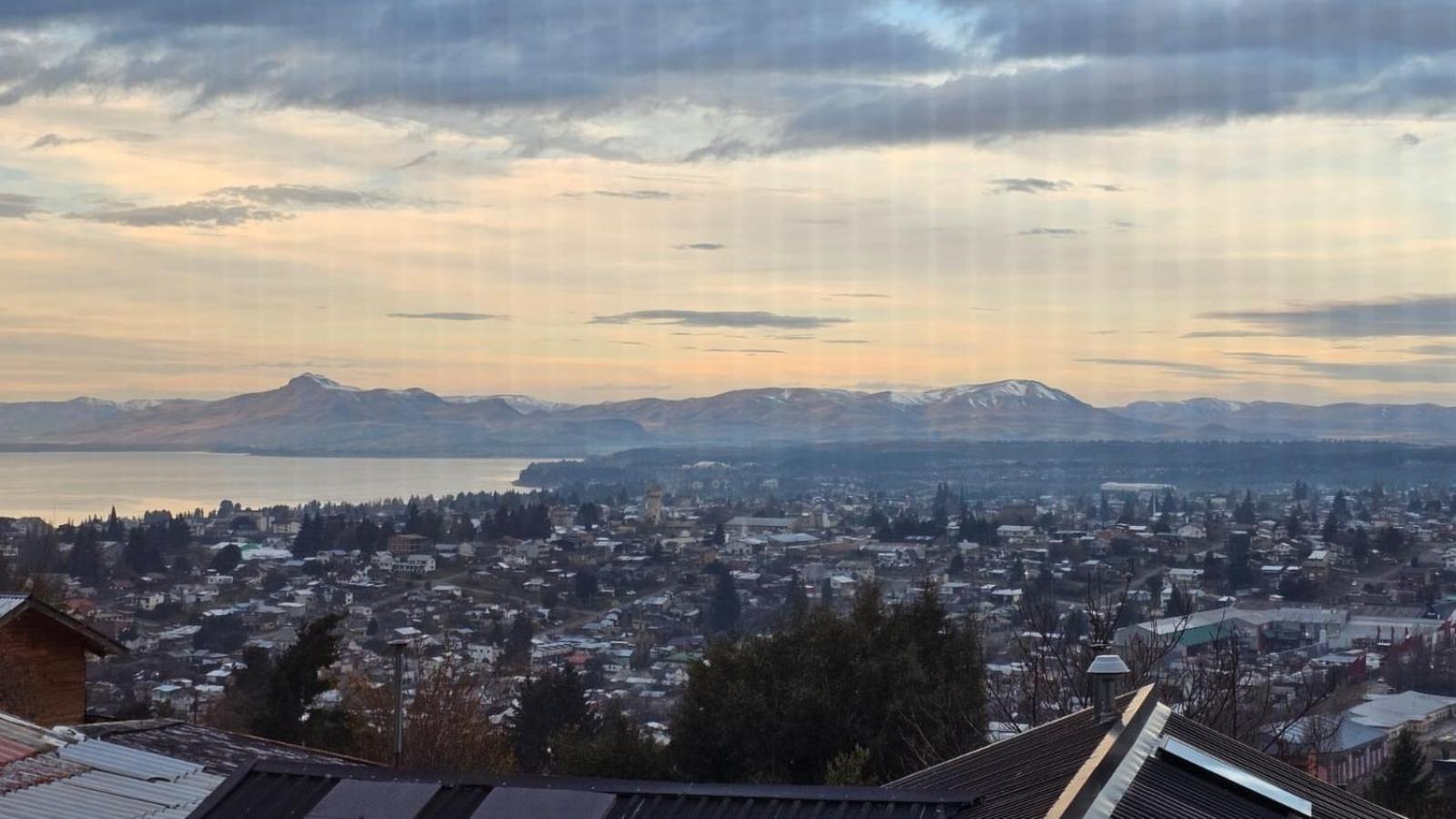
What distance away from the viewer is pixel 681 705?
1836 centimetres

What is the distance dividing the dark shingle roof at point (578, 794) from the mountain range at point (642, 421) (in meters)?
121

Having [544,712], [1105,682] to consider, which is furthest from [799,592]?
[1105,682]

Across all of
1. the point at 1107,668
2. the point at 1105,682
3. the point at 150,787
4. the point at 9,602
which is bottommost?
the point at 150,787

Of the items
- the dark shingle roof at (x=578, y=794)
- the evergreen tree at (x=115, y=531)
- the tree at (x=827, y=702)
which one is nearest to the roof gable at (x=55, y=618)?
the tree at (x=827, y=702)

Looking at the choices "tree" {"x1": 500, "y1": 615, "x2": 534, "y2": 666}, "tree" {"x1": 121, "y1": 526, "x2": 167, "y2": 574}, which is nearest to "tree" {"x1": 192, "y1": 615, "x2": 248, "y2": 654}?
"tree" {"x1": 500, "y1": 615, "x2": 534, "y2": 666}

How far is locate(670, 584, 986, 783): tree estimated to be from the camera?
17.0m

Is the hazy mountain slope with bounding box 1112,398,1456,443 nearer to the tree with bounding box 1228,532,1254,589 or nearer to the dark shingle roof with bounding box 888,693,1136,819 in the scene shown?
the tree with bounding box 1228,532,1254,589

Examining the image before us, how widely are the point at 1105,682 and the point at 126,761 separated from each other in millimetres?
6820

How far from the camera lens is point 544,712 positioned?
2441cm

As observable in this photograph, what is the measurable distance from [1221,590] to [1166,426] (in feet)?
310

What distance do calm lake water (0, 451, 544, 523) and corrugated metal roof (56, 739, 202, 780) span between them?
74964 mm

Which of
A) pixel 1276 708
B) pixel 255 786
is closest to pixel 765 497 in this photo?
pixel 1276 708

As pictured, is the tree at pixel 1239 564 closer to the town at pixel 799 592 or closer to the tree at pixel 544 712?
the town at pixel 799 592

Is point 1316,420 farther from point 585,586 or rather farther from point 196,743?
point 196,743
